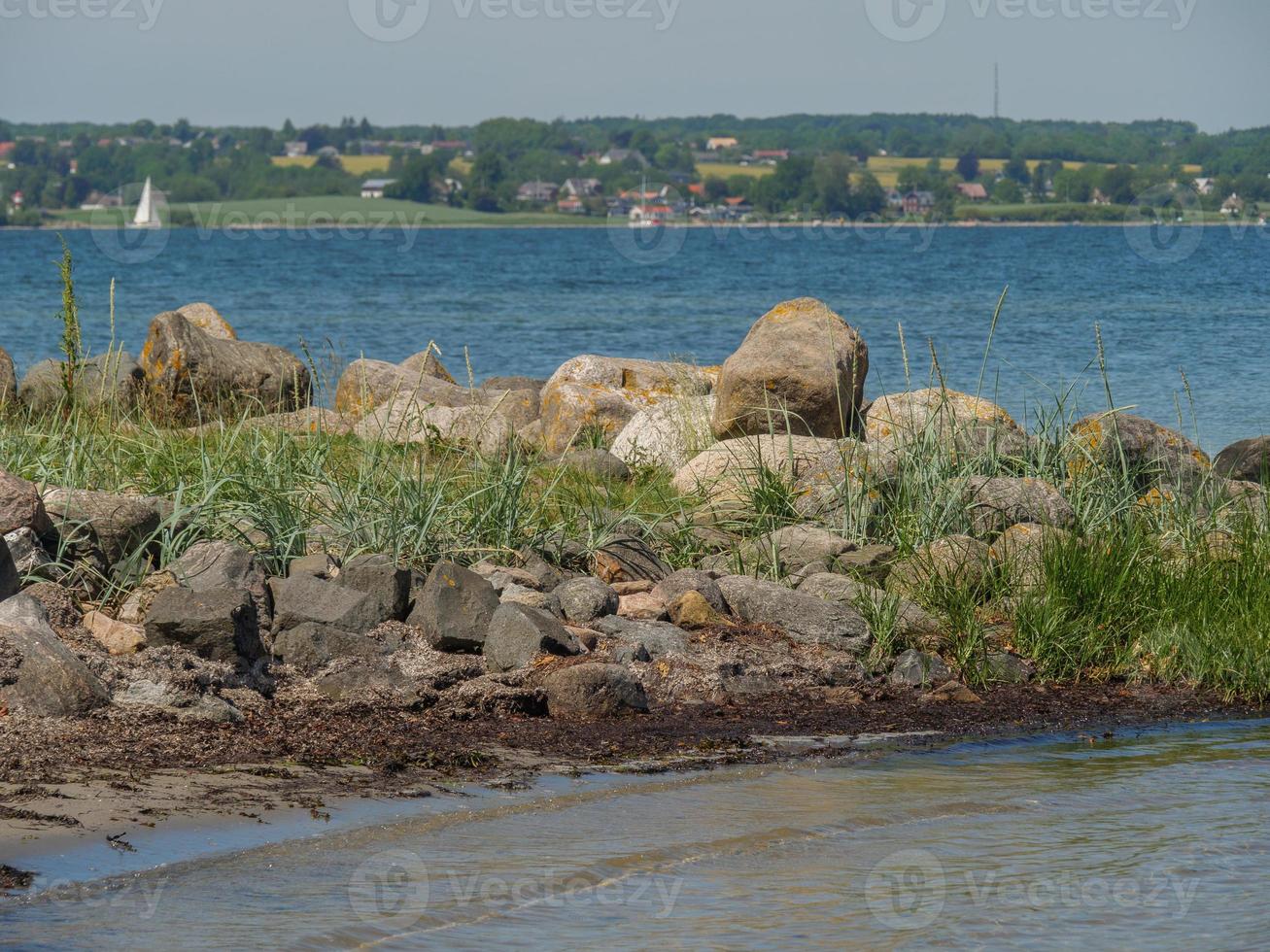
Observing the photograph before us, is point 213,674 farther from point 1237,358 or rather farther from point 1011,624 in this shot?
point 1237,358

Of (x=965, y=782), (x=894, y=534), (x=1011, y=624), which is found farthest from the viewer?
(x=894, y=534)

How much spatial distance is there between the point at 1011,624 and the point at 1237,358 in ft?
69.1

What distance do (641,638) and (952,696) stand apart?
1495 millimetres

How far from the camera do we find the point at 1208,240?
295ft

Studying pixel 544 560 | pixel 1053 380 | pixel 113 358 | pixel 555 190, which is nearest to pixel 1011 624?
pixel 544 560

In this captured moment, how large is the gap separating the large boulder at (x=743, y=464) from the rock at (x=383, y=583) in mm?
2506

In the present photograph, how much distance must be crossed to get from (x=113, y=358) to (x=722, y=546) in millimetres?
4942

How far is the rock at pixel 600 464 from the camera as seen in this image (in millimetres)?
10344

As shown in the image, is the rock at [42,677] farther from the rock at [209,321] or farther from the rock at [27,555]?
the rock at [209,321]

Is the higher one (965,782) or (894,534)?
(894,534)

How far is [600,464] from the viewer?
1050cm

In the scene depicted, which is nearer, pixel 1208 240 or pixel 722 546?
pixel 722 546

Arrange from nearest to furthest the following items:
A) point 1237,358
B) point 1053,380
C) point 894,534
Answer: point 894,534
point 1053,380
point 1237,358

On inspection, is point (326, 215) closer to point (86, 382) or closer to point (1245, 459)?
point (86, 382)
